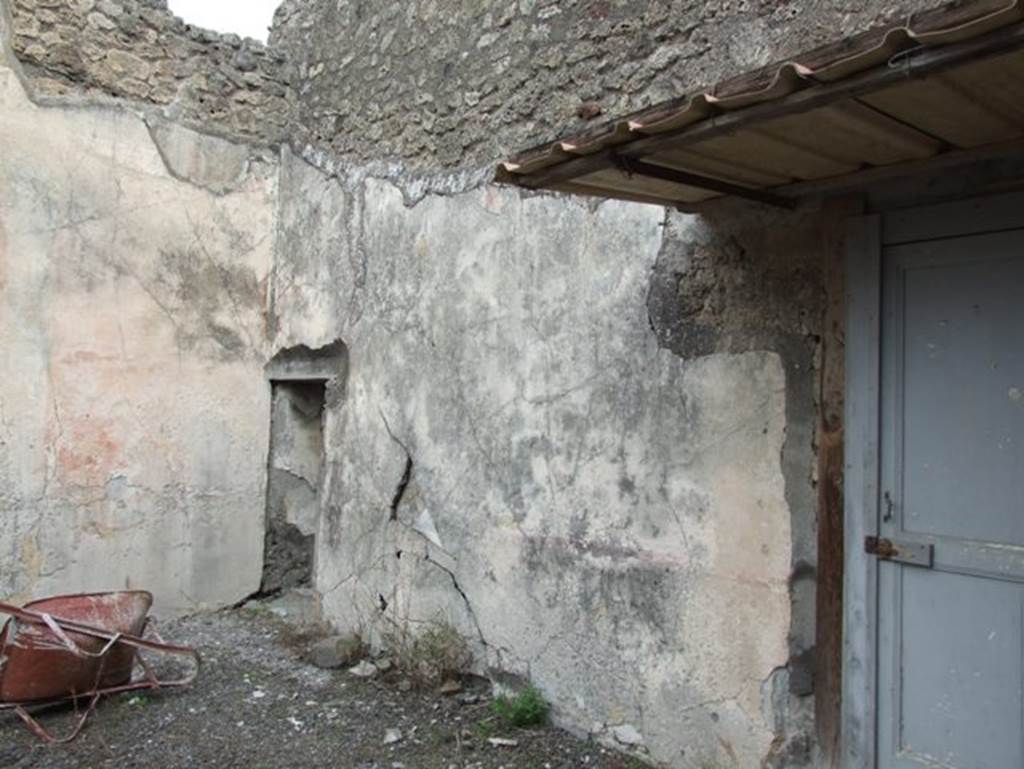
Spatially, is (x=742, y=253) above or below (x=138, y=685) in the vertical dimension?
above

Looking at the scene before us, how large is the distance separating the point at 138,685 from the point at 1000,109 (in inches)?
169

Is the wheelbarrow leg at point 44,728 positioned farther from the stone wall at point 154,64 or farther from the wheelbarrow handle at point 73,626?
the stone wall at point 154,64

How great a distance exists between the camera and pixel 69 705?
13.4 feet

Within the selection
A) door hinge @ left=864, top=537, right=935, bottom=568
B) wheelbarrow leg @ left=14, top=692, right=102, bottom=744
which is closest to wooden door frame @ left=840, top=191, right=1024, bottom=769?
door hinge @ left=864, top=537, right=935, bottom=568

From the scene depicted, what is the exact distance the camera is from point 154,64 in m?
5.56

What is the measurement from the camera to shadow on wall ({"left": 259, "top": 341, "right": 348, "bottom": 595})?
235 inches

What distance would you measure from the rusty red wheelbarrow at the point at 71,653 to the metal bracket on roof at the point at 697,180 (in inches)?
124

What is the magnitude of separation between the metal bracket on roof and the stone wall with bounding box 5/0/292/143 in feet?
13.6

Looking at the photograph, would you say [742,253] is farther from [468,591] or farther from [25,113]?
[25,113]

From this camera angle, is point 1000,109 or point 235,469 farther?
point 235,469

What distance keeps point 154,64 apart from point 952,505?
5.41 m

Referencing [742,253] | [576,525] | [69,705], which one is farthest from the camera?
[69,705]

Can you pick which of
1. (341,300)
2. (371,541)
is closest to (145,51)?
(341,300)

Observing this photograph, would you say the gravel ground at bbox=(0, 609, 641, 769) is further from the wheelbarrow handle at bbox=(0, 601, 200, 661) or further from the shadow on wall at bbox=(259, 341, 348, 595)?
the shadow on wall at bbox=(259, 341, 348, 595)
